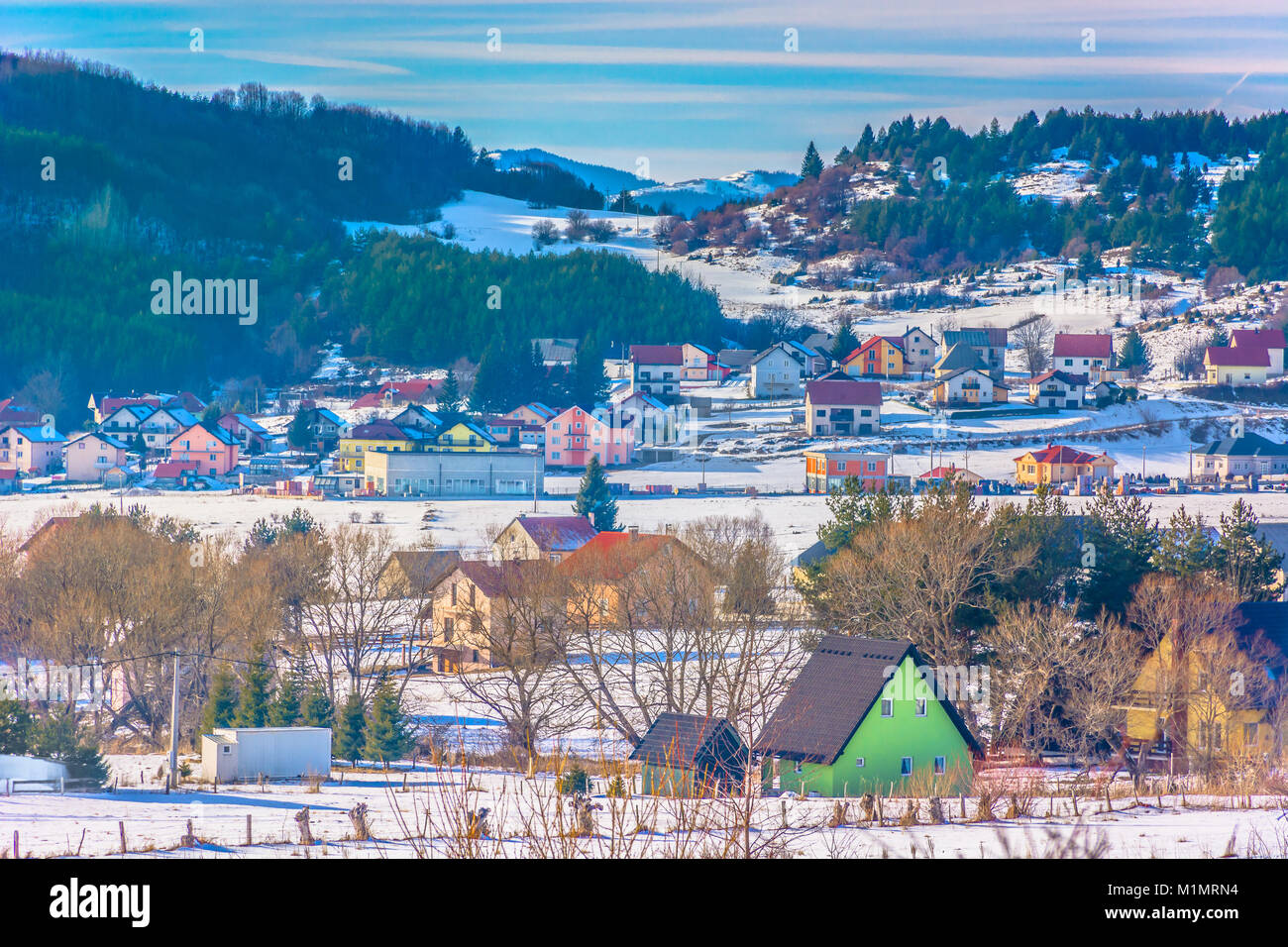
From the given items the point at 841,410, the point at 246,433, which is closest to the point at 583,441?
the point at 841,410

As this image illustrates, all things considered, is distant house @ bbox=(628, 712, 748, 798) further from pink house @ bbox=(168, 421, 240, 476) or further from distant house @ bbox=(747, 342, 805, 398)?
→ distant house @ bbox=(747, 342, 805, 398)

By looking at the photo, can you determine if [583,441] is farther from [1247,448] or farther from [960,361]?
[1247,448]

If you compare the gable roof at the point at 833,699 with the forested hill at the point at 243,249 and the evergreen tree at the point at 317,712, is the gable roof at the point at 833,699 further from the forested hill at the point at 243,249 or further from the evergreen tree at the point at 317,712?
the forested hill at the point at 243,249

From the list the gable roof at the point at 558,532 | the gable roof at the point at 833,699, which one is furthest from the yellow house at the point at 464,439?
the gable roof at the point at 833,699

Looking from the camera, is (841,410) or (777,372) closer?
(841,410)
